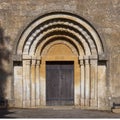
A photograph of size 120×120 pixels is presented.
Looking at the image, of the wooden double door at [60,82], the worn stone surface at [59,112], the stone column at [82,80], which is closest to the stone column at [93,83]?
the stone column at [82,80]

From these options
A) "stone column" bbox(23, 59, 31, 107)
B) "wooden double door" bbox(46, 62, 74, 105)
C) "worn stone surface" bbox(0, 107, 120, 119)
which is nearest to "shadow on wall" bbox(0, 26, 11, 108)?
"stone column" bbox(23, 59, 31, 107)

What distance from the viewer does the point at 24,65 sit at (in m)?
16.1

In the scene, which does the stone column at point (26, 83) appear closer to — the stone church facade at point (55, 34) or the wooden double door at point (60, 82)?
the stone church facade at point (55, 34)

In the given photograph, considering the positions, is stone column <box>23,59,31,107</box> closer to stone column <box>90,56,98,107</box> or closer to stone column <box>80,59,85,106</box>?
stone column <box>80,59,85,106</box>

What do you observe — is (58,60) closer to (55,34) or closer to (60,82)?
(60,82)

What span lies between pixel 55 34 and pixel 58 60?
3.68ft

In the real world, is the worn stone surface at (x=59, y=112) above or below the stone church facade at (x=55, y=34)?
below

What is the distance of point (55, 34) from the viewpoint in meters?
16.5

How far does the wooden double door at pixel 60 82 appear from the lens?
16.9m

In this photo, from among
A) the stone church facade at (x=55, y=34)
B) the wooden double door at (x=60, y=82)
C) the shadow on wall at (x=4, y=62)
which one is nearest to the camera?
the stone church facade at (x=55, y=34)

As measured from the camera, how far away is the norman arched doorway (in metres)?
15.9

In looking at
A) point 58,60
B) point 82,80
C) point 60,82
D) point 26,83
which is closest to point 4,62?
point 26,83

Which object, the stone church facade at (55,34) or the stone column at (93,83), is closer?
the stone church facade at (55,34)

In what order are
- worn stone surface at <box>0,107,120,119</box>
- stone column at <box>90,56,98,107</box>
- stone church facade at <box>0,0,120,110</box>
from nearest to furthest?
worn stone surface at <box>0,107,120,119</box> < stone church facade at <box>0,0,120,110</box> < stone column at <box>90,56,98,107</box>
